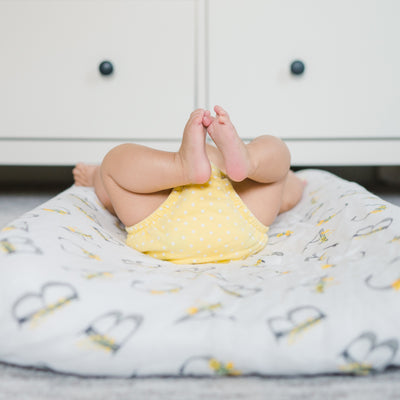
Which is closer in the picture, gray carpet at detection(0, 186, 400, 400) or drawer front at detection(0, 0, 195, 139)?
gray carpet at detection(0, 186, 400, 400)

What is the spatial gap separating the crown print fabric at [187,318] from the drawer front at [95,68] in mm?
675

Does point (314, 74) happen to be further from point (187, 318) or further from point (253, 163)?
point (187, 318)

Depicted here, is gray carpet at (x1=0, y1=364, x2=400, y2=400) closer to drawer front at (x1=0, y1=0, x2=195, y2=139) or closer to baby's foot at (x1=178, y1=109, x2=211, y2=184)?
baby's foot at (x1=178, y1=109, x2=211, y2=184)

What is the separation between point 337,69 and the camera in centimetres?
114

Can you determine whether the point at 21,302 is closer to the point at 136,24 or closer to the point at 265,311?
the point at 265,311

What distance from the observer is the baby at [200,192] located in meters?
0.64

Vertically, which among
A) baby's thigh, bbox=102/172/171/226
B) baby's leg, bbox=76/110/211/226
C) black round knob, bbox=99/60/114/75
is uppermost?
black round knob, bbox=99/60/114/75

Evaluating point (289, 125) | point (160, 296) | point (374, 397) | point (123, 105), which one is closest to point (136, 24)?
point (123, 105)

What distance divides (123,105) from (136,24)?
0.64 ft

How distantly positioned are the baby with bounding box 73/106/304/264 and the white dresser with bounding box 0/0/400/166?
0.46 meters

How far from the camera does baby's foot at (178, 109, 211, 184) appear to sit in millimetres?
633

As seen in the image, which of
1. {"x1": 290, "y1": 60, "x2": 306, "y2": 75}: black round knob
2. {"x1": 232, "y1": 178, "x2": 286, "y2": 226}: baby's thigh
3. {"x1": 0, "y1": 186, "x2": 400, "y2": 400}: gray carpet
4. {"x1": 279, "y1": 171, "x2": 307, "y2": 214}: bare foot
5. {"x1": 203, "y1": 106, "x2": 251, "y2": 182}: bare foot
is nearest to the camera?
{"x1": 0, "y1": 186, "x2": 400, "y2": 400}: gray carpet

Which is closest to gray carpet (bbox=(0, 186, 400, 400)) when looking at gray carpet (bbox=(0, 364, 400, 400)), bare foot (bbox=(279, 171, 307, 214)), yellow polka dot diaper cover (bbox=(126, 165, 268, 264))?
gray carpet (bbox=(0, 364, 400, 400))

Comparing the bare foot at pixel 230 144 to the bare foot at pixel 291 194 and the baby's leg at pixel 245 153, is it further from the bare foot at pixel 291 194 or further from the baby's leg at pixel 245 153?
the bare foot at pixel 291 194
